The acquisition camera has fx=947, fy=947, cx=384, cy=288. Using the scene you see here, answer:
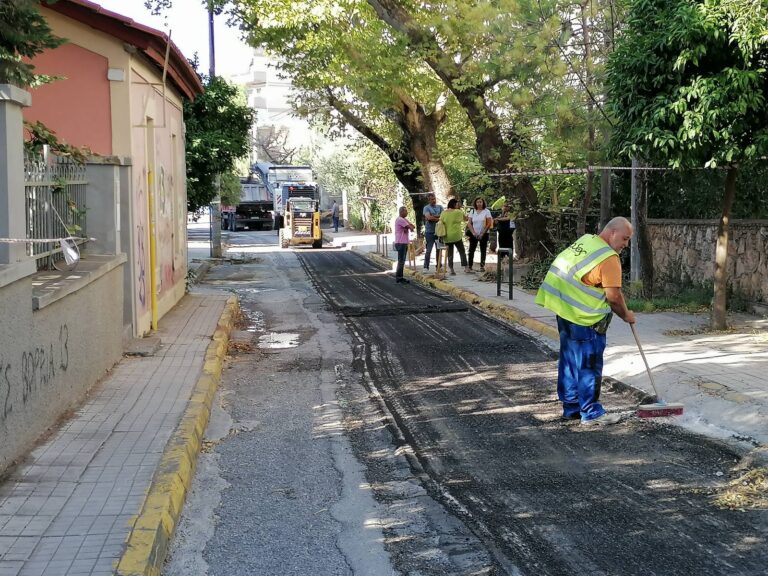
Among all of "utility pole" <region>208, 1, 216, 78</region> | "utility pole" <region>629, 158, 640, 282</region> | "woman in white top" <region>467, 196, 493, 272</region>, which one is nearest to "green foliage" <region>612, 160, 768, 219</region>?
"utility pole" <region>629, 158, 640, 282</region>

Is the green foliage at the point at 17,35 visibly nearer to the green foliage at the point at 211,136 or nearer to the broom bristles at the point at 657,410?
the broom bristles at the point at 657,410

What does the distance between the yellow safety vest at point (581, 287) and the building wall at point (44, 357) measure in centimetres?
392

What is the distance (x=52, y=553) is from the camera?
14.8 ft

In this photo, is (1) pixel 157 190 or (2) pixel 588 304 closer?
(2) pixel 588 304

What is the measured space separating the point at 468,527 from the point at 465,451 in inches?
62.9

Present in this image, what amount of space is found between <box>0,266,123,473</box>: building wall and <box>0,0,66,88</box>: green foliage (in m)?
1.83

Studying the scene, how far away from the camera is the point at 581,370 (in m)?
7.57

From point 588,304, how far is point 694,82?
154 inches

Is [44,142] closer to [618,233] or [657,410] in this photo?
[618,233]

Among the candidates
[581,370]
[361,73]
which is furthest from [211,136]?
[581,370]

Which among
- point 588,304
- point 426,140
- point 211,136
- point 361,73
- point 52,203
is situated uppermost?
point 361,73

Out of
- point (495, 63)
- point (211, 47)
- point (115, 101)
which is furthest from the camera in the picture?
point (211, 47)

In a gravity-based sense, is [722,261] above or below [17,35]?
below

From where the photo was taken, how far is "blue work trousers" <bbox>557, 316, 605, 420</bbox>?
7.54m
